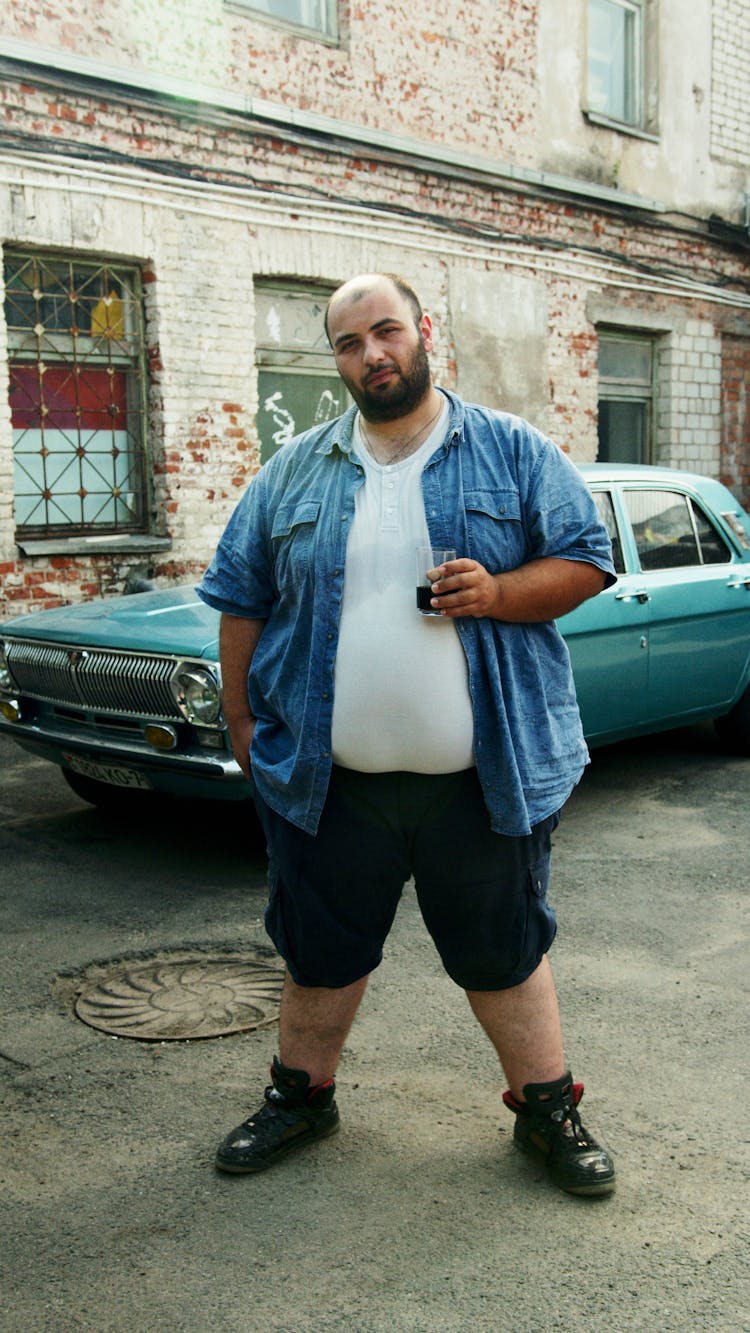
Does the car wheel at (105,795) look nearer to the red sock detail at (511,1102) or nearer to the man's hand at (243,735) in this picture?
the man's hand at (243,735)

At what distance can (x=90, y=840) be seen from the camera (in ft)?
18.6

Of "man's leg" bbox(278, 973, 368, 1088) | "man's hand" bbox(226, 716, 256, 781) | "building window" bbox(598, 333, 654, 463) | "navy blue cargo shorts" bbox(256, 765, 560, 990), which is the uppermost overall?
"building window" bbox(598, 333, 654, 463)

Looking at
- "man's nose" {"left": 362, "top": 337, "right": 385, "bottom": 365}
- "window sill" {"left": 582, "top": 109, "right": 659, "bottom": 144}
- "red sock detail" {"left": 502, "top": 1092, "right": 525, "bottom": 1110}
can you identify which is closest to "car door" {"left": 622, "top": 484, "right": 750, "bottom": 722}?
"red sock detail" {"left": 502, "top": 1092, "right": 525, "bottom": 1110}

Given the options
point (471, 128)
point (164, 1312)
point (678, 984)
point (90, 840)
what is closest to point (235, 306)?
point (471, 128)

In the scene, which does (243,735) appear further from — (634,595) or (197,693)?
(634,595)

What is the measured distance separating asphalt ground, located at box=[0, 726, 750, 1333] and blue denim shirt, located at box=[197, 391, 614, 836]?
828mm

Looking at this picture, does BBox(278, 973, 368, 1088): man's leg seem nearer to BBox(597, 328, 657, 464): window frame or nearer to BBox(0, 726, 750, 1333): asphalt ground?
BBox(0, 726, 750, 1333): asphalt ground

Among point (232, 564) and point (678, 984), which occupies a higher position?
point (232, 564)

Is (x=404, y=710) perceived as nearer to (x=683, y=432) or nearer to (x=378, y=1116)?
(x=378, y=1116)

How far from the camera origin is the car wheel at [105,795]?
6.06 meters

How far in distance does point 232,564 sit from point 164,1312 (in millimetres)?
1489

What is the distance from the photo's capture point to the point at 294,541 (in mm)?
2783

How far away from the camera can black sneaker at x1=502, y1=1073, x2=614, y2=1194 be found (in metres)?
2.78

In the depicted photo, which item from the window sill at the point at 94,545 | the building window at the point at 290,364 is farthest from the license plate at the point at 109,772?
the building window at the point at 290,364
